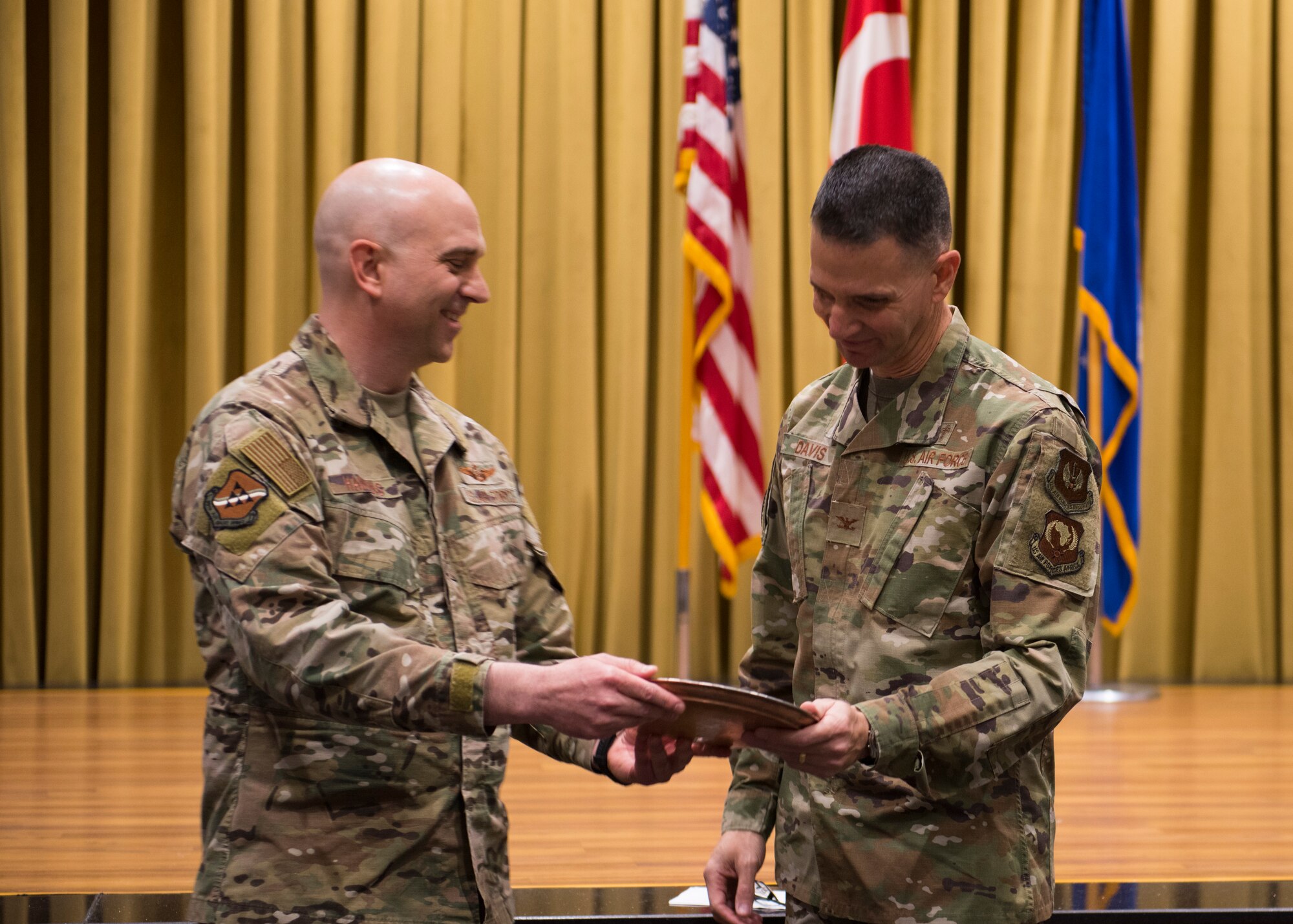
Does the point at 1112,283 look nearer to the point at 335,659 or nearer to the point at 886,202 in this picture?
the point at 886,202

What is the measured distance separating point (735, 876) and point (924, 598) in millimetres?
466

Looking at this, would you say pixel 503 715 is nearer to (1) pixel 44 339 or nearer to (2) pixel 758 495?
(2) pixel 758 495

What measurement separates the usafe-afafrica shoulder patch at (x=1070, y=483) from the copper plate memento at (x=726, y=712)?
0.39 m

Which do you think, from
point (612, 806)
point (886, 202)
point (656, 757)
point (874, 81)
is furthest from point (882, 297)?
point (874, 81)

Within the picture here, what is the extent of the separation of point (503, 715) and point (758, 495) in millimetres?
3537

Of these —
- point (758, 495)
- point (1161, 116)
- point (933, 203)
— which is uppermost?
point (1161, 116)

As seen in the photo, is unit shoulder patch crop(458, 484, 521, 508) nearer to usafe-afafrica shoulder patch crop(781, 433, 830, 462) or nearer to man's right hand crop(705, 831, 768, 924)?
usafe-afafrica shoulder patch crop(781, 433, 830, 462)

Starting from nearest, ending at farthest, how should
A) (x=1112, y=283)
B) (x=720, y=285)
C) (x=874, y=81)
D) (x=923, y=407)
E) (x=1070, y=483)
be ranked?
1. (x=1070, y=483)
2. (x=923, y=407)
3. (x=874, y=81)
4. (x=720, y=285)
5. (x=1112, y=283)

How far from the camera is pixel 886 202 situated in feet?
5.28

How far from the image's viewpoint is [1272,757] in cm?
408

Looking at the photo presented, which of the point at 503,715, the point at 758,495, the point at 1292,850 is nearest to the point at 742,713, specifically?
the point at 503,715

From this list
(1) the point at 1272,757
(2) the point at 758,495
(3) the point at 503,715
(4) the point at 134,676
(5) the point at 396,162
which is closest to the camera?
(3) the point at 503,715

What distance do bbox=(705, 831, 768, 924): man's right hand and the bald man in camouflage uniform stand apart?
141mm

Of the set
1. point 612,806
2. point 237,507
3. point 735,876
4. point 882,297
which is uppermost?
point 882,297
